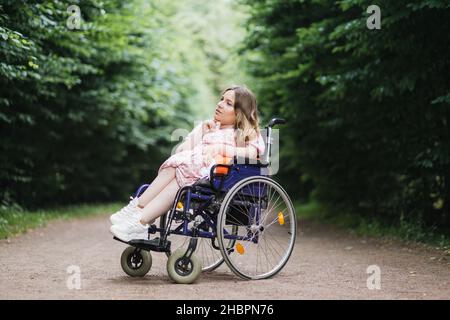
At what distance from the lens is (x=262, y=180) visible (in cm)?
465

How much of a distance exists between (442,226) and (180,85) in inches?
485

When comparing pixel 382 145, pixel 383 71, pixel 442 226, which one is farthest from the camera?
pixel 382 145

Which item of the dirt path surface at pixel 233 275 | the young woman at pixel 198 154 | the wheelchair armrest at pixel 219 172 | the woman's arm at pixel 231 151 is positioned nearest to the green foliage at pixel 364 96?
the dirt path surface at pixel 233 275

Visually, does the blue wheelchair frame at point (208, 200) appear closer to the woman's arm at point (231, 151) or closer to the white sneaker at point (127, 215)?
the woman's arm at point (231, 151)

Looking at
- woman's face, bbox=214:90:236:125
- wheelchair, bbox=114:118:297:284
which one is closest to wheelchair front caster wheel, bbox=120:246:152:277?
wheelchair, bbox=114:118:297:284

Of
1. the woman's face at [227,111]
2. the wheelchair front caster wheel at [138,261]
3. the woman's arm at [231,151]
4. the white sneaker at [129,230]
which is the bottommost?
the wheelchair front caster wheel at [138,261]

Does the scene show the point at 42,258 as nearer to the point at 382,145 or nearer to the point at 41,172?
the point at 382,145

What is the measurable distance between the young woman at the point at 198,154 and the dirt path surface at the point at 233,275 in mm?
472

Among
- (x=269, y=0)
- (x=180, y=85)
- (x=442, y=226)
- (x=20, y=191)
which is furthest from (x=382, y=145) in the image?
(x=180, y=85)

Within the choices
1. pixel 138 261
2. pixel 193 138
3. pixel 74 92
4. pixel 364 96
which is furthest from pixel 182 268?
pixel 74 92

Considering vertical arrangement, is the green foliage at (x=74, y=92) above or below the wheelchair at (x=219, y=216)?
above

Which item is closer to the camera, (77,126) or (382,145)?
(382,145)

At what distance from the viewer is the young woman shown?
446 cm

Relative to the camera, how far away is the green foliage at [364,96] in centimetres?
690
